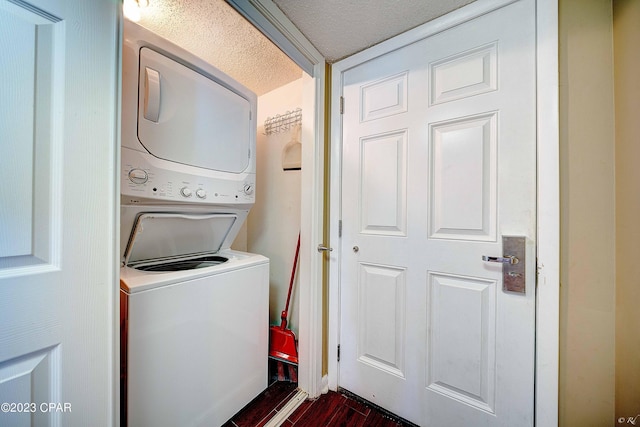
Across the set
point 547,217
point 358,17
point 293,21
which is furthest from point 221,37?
point 547,217

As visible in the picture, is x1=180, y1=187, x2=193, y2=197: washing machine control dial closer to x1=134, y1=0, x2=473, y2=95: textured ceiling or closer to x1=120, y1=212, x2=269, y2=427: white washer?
x1=120, y1=212, x2=269, y2=427: white washer

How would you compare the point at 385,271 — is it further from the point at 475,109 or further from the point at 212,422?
the point at 212,422

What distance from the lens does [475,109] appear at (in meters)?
1.09

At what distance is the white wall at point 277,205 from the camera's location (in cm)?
191

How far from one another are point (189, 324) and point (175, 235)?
0.53m

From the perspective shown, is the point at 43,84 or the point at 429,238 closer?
the point at 43,84

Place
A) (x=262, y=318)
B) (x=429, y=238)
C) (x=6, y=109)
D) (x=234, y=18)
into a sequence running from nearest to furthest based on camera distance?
1. (x=6, y=109)
2. (x=429, y=238)
3. (x=234, y=18)
4. (x=262, y=318)

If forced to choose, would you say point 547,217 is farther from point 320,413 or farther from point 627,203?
point 320,413

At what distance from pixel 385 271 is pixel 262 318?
2.68 ft

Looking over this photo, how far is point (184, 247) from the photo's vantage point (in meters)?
1.44

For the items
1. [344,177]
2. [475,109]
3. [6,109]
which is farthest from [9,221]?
[475,109]

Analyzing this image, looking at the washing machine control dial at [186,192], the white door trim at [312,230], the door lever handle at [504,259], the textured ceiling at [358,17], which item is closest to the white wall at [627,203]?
the door lever handle at [504,259]

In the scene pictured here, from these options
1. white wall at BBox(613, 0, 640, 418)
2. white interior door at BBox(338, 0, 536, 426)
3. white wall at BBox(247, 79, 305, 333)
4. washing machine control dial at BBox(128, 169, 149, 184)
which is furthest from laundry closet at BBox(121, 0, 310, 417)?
white wall at BBox(613, 0, 640, 418)

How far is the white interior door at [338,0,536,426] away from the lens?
1.01m
